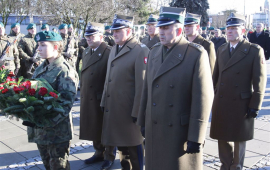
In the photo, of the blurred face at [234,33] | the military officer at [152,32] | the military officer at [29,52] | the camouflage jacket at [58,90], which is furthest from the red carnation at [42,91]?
the military officer at [29,52]

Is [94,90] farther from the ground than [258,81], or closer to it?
closer to it

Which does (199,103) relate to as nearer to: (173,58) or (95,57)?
(173,58)

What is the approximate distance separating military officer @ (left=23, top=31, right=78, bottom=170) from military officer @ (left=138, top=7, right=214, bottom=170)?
941 millimetres

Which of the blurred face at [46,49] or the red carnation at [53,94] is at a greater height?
the blurred face at [46,49]

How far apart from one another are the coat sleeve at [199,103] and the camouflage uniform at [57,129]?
130 cm

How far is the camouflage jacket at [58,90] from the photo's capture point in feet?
9.86

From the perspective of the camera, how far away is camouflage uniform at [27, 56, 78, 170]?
3.03 meters

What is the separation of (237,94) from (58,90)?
2362 millimetres

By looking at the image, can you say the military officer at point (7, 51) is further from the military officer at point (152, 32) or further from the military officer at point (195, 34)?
the military officer at point (195, 34)

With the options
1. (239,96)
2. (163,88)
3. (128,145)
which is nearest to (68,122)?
(128,145)

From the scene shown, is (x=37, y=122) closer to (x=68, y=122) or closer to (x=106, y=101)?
(x=68, y=122)

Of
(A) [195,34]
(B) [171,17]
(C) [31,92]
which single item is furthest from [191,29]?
(C) [31,92]

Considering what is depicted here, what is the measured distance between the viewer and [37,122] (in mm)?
2664

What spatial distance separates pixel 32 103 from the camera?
101 inches
